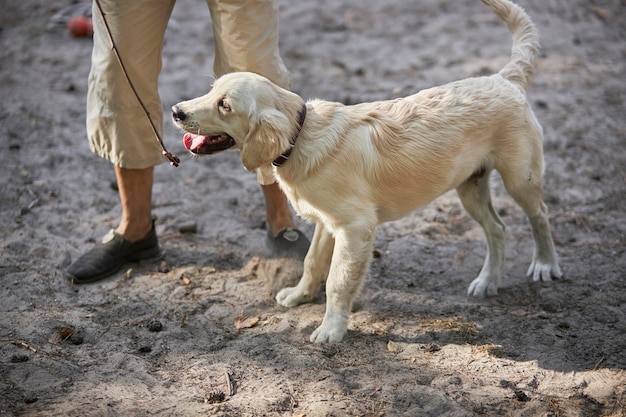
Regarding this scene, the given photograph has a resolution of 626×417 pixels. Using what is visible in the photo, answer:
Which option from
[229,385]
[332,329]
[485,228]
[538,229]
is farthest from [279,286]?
[538,229]

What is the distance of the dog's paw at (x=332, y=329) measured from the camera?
13.3 feet

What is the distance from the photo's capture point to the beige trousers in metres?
4.26

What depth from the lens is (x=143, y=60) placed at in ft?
14.6

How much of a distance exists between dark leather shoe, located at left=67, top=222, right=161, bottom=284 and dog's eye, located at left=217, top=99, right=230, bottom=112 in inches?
63.0

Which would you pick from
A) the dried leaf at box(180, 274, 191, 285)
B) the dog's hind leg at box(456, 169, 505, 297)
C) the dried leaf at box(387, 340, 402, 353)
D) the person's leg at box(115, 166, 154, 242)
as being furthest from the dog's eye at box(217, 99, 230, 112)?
the dog's hind leg at box(456, 169, 505, 297)

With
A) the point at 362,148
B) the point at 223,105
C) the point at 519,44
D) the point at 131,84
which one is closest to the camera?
the point at 223,105

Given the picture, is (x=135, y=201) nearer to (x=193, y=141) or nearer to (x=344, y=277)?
(x=193, y=141)

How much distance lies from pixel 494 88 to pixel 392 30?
543 centimetres

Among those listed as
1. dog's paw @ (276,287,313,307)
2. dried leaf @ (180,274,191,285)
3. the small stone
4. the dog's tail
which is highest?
the dog's tail

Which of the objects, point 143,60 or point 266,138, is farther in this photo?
point 143,60

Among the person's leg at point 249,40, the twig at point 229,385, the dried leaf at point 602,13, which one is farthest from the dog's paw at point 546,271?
the dried leaf at point 602,13

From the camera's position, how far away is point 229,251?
5168 mm

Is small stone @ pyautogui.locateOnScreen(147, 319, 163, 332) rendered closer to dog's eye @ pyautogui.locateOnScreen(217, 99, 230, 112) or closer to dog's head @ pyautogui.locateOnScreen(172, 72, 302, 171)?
dog's head @ pyautogui.locateOnScreen(172, 72, 302, 171)

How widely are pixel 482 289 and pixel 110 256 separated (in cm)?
251
